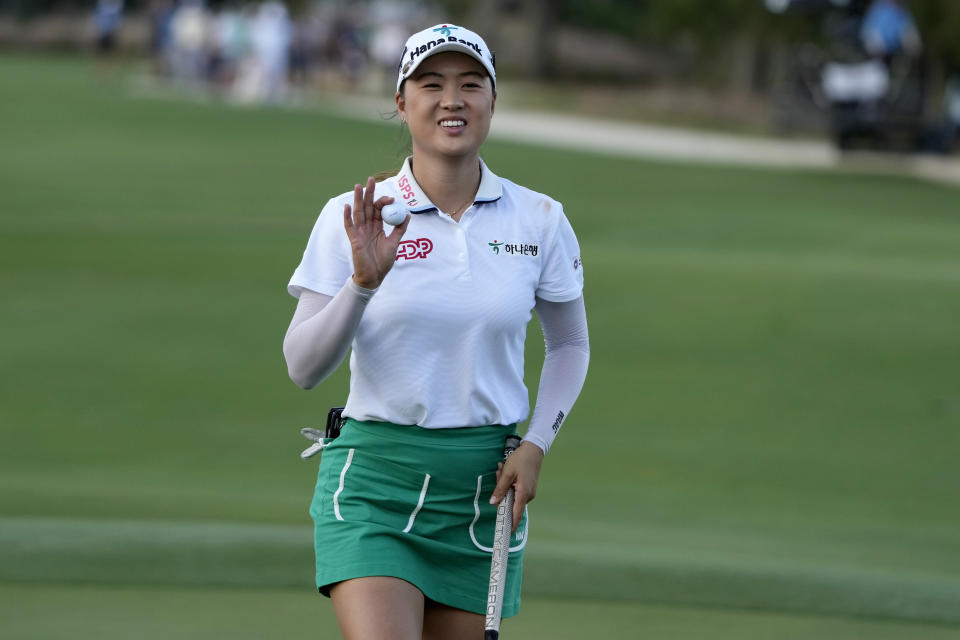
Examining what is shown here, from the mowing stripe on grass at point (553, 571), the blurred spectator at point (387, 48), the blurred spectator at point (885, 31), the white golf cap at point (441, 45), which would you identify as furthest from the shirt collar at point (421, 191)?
the blurred spectator at point (387, 48)

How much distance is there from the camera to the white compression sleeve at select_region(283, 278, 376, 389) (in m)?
3.26

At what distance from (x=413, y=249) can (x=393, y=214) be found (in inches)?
8.1

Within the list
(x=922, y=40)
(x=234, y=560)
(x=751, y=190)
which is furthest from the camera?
(x=922, y=40)

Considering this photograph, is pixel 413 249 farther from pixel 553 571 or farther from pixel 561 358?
pixel 553 571

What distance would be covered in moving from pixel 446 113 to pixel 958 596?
336 cm

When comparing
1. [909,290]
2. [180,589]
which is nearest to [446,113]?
[180,589]

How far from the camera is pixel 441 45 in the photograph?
344 centimetres

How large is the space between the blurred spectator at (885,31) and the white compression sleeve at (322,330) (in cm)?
1979

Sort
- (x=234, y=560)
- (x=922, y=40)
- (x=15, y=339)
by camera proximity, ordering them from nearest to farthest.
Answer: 1. (x=234, y=560)
2. (x=15, y=339)
3. (x=922, y=40)

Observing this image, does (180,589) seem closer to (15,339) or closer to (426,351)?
(426,351)

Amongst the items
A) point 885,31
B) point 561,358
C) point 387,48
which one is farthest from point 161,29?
point 561,358

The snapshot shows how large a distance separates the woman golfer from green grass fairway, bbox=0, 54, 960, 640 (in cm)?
146

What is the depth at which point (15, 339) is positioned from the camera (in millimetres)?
10875

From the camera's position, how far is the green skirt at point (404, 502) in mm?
3461
